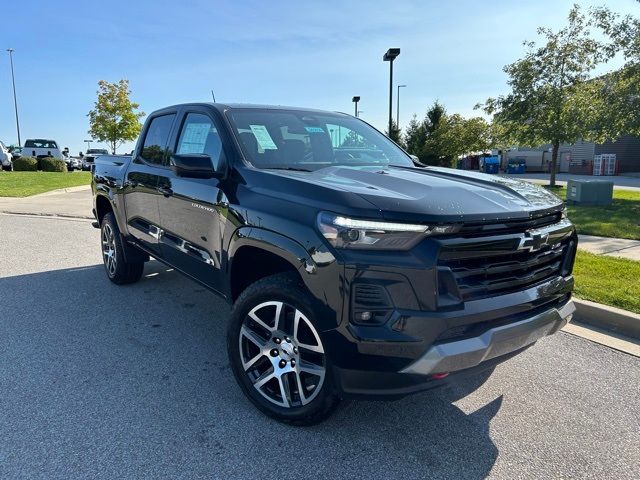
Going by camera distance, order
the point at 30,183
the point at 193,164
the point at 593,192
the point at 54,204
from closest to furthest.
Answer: the point at 193,164 < the point at 593,192 < the point at 54,204 < the point at 30,183

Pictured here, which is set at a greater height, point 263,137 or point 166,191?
point 263,137

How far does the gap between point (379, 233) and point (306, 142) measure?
162cm

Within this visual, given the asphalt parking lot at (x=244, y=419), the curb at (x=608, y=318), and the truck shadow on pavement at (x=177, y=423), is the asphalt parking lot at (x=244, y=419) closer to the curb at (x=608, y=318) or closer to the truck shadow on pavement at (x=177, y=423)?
the truck shadow on pavement at (x=177, y=423)

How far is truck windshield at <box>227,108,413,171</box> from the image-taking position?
342cm

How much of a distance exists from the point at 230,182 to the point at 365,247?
129 cm

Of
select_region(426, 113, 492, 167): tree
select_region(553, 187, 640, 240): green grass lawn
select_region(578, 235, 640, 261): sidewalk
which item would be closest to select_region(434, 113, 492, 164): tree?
select_region(426, 113, 492, 167): tree

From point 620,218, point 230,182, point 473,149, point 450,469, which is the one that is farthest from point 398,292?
point 473,149

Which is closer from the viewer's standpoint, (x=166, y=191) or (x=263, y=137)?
(x=263, y=137)

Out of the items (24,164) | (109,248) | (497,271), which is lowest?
(109,248)

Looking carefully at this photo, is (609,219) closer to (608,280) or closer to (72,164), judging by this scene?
(608,280)

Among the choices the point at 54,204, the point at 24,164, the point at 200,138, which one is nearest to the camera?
the point at 200,138

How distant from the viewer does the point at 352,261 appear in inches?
91.0

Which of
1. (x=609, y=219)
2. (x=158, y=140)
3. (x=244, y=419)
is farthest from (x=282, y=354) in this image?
(x=609, y=219)

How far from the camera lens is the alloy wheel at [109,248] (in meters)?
5.62
